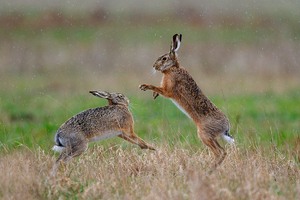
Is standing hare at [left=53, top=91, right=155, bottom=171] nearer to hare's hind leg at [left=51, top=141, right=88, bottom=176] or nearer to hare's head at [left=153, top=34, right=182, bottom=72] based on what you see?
hare's hind leg at [left=51, top=141, right=88, bottom=176]

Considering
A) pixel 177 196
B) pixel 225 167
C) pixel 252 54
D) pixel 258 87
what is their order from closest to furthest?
pixel 177 196
pixel 225 167
pixel 258 87
pixel 252 54

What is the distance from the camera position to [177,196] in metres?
7.36

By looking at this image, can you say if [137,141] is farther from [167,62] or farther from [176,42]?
[176,42]

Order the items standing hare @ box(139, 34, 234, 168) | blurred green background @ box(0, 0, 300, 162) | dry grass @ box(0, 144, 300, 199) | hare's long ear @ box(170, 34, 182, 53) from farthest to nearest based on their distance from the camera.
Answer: blurred green background @ box(0, 0, 300, 162), hare's long ear @ box(170, 34, 182, 53), standing hare @ box(139, 34, 234, 168), dry grass @ box(0, 144, 300, 199)

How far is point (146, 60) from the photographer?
24453 millimetres

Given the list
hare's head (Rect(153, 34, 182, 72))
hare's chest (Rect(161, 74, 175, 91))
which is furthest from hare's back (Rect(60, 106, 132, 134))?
hare's head (Rect(153, 34, 182, 72))

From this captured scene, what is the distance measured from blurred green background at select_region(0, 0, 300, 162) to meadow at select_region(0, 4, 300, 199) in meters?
0.05

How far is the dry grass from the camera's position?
24.8 ft

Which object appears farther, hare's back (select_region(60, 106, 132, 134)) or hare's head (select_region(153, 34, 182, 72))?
hare's head (select_region(153, 34, 182, 72))

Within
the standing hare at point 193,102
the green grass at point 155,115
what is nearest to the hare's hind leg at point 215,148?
the standing hare at point 193,102

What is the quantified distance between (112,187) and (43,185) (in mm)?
628

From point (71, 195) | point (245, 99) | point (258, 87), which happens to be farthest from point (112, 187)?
point (258, 87)

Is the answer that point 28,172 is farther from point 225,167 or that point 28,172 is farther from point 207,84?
point 207,84

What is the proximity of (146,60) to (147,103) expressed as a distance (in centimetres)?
642
